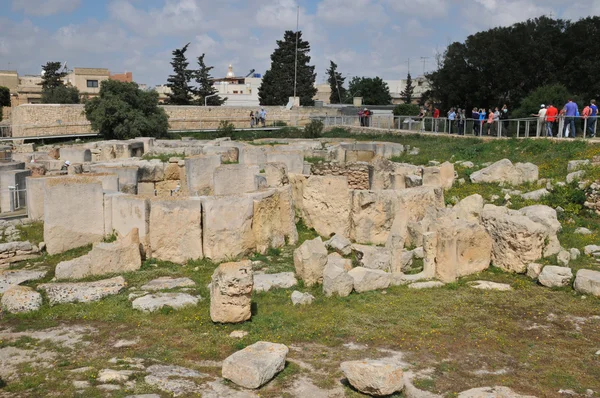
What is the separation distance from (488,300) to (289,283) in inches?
138

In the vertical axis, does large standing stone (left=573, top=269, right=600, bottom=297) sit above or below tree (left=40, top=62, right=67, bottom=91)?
below

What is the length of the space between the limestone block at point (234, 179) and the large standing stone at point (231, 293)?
7.40 m

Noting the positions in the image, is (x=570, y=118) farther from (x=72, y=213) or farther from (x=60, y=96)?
(x=60, y=96)

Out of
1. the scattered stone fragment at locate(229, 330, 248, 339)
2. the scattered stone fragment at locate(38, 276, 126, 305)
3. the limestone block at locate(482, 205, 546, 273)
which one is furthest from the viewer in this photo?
the limestone block at locate(482, 205, 546, 273)

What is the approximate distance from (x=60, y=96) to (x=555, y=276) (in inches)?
2355

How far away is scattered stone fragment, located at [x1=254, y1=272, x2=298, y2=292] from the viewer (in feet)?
35.8

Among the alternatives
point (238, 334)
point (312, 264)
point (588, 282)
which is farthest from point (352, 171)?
point (238, 334)

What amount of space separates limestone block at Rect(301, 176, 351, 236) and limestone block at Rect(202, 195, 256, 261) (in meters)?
2.75

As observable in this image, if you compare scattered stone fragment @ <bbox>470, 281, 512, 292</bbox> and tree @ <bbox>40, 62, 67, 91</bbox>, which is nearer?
scattered stone fragment @ <bbox>470, 281, 512, 292</bbox>

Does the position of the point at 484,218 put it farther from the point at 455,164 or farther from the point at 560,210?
the point at 455,164

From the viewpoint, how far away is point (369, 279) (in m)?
10.6

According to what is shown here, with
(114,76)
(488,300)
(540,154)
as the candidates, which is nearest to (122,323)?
(488,300)

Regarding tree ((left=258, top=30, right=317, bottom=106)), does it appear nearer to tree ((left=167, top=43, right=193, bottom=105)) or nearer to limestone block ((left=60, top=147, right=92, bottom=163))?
tree ((left=167, top=43, right=193, bottom=105))

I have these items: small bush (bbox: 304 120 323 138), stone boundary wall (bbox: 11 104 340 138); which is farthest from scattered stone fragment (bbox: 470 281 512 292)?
stone boundary wall (bbox: 11 104 340 138)
